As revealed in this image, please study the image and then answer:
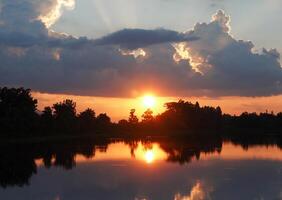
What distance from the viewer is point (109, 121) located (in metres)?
138

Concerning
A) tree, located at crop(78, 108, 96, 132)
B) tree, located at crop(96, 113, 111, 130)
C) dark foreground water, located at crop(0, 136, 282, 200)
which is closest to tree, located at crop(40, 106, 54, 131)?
tree, located at crop(78, 108, 96, 132)

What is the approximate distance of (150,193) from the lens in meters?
24.9

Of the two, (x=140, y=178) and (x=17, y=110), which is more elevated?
(x=17, y=110)

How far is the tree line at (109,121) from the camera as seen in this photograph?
7388 centimetres

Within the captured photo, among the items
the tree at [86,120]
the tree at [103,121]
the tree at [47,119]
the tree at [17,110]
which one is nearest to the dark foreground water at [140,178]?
the tree at [17,110]

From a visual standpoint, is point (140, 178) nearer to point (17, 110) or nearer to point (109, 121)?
point (17, 110)

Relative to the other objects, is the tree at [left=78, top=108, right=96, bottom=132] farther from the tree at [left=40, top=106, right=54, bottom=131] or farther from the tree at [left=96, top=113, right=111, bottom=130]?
the tree at [left=40, top=106, right=54, bottom=131]

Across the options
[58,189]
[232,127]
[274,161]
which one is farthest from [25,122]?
[232,127]

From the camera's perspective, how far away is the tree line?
73875 millimetres

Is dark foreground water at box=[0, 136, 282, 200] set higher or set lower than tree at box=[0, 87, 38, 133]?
lower

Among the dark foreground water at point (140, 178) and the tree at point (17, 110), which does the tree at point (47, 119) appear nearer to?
the tree at point (17, 110)

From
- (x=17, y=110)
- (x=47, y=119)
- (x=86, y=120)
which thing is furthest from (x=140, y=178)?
(x=86, y=120)

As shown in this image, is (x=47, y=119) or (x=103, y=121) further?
(x=103, y=121)

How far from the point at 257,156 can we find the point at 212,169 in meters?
13.3
